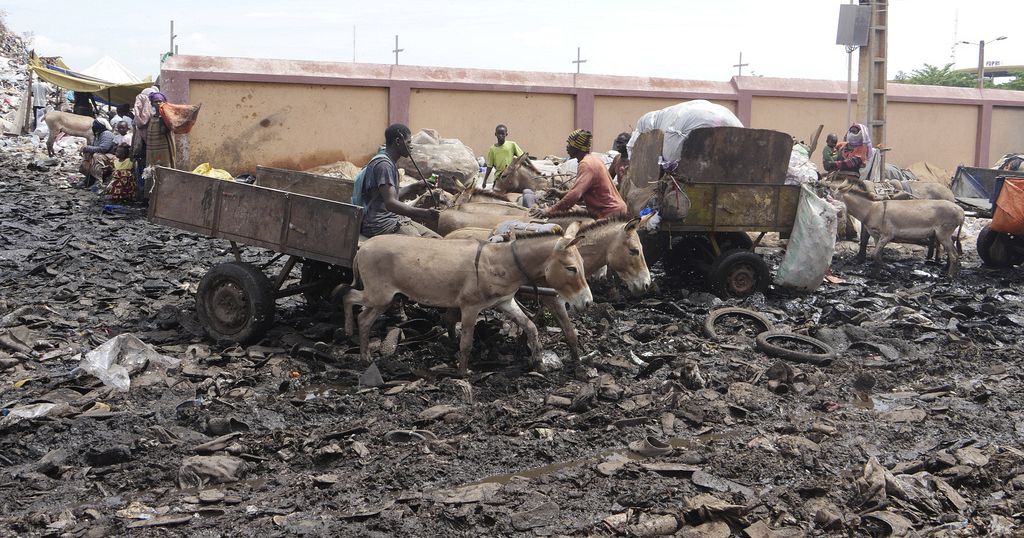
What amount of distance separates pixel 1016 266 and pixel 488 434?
1155 cm

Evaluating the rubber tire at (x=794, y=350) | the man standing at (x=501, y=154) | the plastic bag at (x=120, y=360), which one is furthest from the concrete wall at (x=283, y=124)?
the rubber tire at (x=794, y=350)

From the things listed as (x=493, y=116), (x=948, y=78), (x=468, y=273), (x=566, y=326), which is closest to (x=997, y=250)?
(x=566, y=326)

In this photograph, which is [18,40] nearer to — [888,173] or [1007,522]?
[888,173]

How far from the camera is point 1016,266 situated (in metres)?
14.1

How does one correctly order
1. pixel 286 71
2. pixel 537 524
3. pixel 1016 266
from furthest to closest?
pixel 286 71, pixel 1016 266, pixel 537 524

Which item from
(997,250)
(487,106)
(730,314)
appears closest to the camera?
(730,314)

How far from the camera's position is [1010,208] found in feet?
42.4

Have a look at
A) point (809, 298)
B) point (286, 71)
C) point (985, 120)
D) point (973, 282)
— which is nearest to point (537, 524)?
point (809, 298)

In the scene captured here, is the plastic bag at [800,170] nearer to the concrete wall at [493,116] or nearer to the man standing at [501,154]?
the man standing at [501,154]

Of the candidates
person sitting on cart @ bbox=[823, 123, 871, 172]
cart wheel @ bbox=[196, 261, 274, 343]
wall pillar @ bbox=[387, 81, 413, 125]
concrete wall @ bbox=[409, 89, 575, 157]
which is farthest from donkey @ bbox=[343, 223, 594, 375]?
concrete wall @ bbox=[409, 89, 575, 157]

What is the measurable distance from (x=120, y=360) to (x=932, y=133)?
2193cm

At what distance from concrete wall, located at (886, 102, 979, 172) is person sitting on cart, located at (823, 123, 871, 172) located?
Result: 690 cm

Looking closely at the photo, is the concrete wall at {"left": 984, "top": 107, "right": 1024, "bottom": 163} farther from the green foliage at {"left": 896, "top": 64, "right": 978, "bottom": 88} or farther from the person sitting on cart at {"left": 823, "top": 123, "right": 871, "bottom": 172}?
the green foliage at {"left": 896, "top": 64, "right": 978, "bottom": 88}

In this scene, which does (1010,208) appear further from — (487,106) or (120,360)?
(120,360)
